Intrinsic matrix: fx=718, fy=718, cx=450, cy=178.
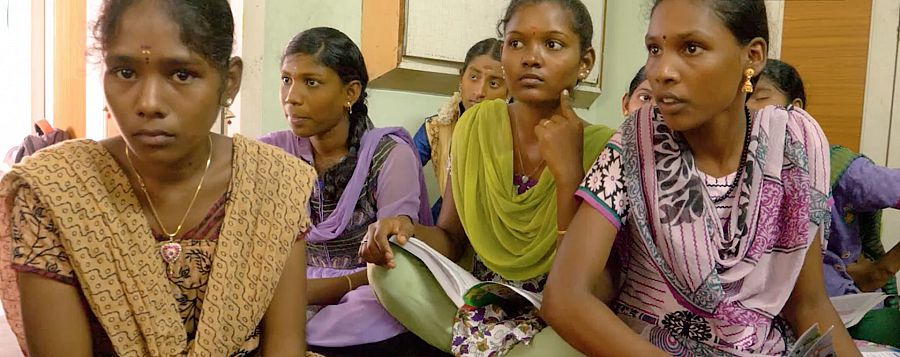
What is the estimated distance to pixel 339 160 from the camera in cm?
248

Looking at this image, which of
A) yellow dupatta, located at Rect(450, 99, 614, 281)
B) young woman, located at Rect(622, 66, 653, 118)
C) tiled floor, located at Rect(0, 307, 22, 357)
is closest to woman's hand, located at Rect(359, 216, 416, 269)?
yellow dupatta, located at Rect(450, 99, 614, 281)

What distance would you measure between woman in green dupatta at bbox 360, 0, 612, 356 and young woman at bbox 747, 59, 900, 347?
75 cm

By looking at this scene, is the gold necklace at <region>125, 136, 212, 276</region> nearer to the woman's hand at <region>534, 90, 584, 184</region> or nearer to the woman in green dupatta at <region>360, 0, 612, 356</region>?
the woman in green dupatta at <region>360, 0, 612, 356</region>

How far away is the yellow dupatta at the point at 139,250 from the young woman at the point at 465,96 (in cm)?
163

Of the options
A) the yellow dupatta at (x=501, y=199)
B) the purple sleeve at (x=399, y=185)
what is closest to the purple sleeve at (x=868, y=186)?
the yellow dupatta at (x=501, y=199)

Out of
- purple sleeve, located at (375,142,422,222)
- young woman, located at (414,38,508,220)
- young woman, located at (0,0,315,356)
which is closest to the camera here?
young woman, located at (0,0,315,356)

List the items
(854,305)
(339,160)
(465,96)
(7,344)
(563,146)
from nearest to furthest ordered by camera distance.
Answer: (563,146)
(854,305)
(339,160)
(7,344)
(465,96)

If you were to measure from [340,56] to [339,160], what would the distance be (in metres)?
0.37

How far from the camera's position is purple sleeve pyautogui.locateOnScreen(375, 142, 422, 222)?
2299 millimetres

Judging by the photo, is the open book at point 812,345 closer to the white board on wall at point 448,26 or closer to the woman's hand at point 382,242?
the woman's hand at point 382,242

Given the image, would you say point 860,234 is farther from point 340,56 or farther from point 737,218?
point 340,56

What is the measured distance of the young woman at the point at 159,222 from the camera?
1.29 m

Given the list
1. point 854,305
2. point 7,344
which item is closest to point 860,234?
point 854,305

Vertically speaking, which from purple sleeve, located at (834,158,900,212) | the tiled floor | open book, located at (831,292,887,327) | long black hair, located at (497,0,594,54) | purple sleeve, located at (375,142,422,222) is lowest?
the tiled floor
